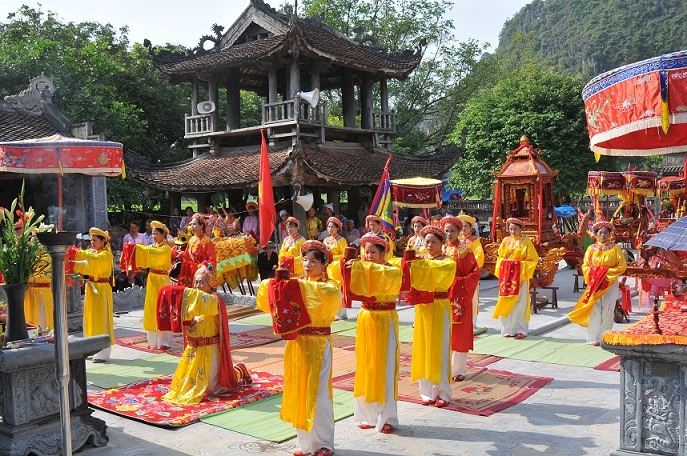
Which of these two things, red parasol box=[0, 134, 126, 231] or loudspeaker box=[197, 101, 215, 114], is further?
loudspeaker box=[197, 101, 215, 114]

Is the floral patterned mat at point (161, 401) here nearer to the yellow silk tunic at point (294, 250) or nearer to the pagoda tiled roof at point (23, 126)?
the yellow silk tunic at point (294, 250)

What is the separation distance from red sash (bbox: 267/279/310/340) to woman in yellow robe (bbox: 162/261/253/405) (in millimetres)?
1780

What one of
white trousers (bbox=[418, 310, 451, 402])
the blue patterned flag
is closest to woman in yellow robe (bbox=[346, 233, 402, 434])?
white trousers (bbox=[418, 310, 451, 402])

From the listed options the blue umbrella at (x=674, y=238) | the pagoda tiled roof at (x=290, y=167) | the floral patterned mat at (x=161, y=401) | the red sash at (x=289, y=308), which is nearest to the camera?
the blue umbrella at (x=674, y=238)

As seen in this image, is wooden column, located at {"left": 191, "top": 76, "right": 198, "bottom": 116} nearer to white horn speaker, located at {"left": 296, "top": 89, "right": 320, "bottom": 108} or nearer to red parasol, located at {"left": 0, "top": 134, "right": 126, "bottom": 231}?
white horn speaker, located at {"left": 296, "top": 89, "right": 320, "bottom": 108}

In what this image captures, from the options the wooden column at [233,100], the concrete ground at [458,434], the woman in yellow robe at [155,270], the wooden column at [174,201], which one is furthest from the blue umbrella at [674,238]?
the wooden column at [174,201]

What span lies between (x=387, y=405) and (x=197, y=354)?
209cm

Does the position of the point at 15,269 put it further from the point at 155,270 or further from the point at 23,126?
the point at 23,126

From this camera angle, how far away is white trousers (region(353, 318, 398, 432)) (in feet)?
18.1

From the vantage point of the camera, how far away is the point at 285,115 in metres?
18.8

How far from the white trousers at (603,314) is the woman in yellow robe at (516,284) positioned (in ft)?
3.24

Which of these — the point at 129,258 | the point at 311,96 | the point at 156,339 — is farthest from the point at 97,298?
the point at 311,96

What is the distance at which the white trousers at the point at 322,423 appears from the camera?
4922mm

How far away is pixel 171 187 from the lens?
1827 centimetres
